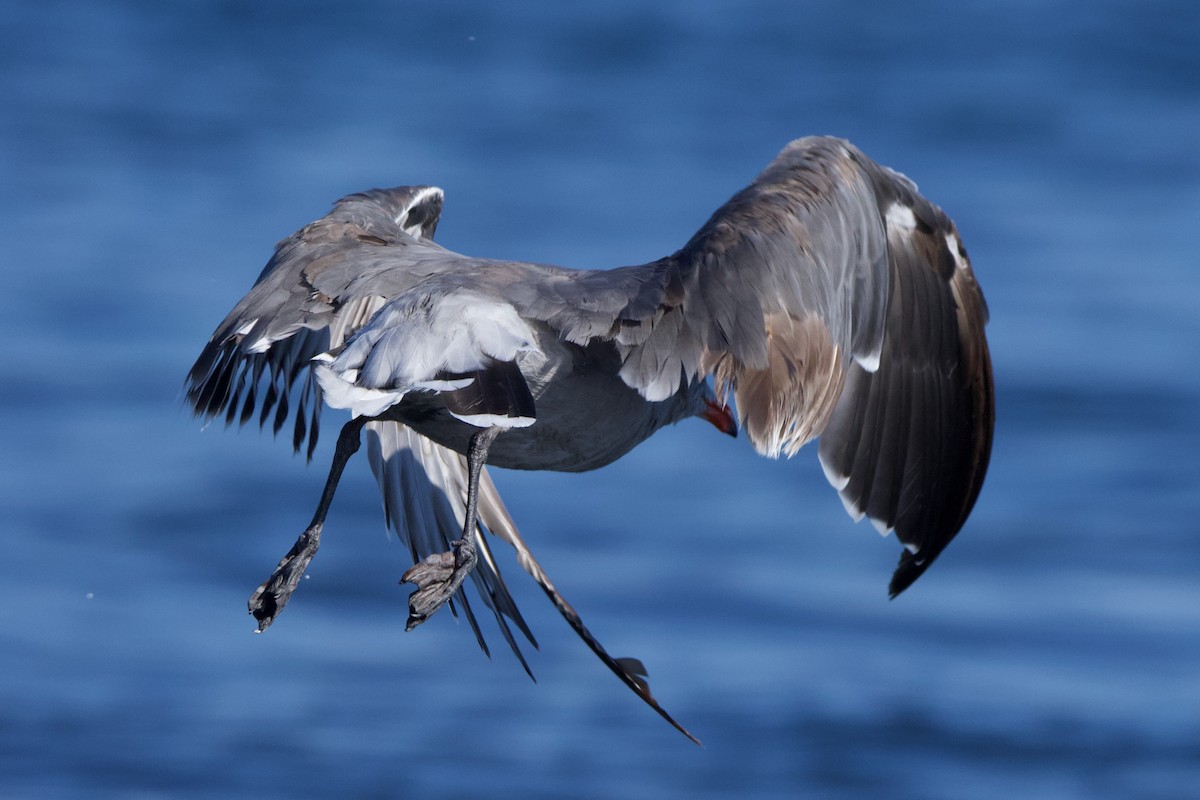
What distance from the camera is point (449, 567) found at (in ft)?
21.0

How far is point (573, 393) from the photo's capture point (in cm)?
674

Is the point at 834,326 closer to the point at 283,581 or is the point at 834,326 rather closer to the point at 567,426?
the point at 567,426

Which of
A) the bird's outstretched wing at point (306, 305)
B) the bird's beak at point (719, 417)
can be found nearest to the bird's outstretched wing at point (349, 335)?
the bird's outstretched wing at point (306, 305)

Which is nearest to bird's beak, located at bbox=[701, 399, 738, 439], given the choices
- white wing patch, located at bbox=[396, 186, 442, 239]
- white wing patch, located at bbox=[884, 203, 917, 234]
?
white wing patch, located at bbox=[884, 203, 917, 234]

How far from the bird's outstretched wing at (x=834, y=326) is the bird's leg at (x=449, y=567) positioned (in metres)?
0.48

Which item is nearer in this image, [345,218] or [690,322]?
[690,322]

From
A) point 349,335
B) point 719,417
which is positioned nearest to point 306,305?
point 349,335

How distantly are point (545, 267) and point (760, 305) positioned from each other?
1.08m

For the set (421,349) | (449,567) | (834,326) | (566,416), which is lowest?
(449,567)

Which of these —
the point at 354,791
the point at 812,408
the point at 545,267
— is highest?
the point at 545,267

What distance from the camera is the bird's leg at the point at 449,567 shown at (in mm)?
6328

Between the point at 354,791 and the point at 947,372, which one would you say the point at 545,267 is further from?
the point at 354,791

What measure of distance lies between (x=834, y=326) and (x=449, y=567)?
54.0 inches

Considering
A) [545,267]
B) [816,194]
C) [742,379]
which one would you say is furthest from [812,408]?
[545,267]
